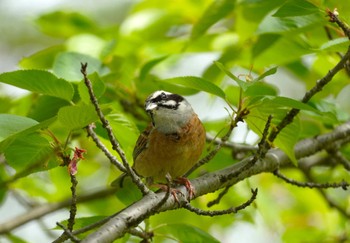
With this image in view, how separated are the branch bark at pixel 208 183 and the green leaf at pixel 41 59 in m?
1.62

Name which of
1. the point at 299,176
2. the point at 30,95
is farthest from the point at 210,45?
the point at 299,176

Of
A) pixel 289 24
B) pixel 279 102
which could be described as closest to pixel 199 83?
pixel 279 102

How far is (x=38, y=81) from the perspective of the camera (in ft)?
10.4

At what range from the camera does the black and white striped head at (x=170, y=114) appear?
442 centimetres

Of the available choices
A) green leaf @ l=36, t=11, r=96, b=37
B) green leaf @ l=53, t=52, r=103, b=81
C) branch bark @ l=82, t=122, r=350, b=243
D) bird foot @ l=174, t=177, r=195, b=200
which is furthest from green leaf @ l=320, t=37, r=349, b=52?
green leaf @ l=36, t=11, r=96, b=37

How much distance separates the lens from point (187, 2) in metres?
5.33

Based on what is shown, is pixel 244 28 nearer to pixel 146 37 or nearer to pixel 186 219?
pixel 146 37

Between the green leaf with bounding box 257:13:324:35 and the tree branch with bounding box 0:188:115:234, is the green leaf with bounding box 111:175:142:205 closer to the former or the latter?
the green leaf with bounding box 257:13:324:35

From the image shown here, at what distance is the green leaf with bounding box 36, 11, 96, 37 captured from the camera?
17.8ft

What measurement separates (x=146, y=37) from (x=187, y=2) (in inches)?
18.5

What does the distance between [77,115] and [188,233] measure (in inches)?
44.0

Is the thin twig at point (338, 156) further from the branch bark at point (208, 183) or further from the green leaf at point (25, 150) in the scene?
the green leaf at point (25, 150)

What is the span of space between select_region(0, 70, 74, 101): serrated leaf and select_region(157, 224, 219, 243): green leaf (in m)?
1.08

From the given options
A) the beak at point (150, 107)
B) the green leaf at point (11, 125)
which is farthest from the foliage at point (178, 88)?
the beak at point (150, 107)
